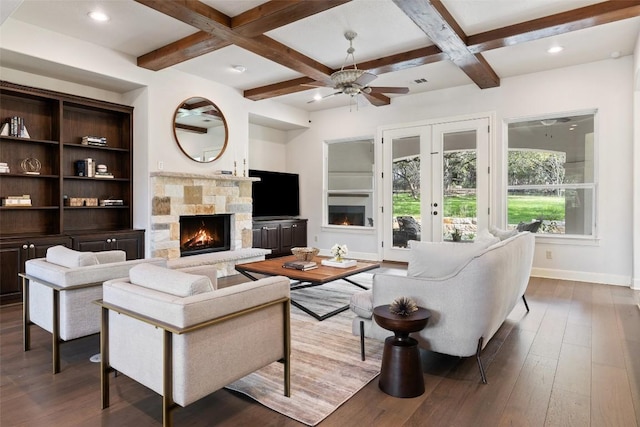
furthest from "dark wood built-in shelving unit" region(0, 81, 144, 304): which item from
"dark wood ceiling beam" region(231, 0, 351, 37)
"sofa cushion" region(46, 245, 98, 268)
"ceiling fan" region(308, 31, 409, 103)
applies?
"ceiling fan" region(308, 31, 409, 103)

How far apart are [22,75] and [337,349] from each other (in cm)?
495

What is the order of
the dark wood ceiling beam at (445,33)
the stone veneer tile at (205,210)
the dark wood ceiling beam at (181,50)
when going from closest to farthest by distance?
the dark wood ceiling beam at (445,33) → the dark wood ceiling beam at (181,50) → the stone veneer tile at (205,210)

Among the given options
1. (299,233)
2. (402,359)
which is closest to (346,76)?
(402,359)

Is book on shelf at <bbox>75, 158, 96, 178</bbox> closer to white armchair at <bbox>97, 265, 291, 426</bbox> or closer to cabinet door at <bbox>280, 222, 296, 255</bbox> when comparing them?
cabinet door at <bbox>280, 222, 296, 255</bbox>

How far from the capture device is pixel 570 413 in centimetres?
204

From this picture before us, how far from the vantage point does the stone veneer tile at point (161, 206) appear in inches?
203

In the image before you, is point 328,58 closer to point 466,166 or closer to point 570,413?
point 466,166

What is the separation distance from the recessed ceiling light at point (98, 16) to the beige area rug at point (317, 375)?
3.66 m

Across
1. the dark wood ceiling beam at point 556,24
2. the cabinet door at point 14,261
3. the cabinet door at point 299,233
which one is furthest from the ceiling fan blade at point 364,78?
the cabinet door at point 299,233

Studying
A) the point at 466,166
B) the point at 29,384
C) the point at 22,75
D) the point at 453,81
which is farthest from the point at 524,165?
the point at 22,75

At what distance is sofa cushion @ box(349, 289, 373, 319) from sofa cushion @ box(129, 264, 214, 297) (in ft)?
3.78

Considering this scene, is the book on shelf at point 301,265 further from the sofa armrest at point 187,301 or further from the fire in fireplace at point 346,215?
the fire in fireplace at point 346,215

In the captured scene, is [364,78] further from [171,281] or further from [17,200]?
[17,200]

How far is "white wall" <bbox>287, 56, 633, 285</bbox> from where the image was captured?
5047 millimetres
